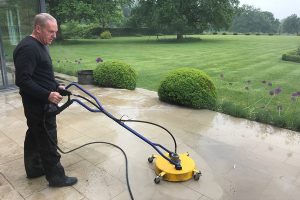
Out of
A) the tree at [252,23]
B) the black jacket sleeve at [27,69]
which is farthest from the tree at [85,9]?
the tree at [252,23]

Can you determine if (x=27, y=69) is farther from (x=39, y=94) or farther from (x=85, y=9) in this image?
(x=85, y=9)

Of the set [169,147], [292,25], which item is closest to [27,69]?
[169,147]

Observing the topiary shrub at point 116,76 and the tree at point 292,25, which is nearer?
the topiary shrub at point 116,76

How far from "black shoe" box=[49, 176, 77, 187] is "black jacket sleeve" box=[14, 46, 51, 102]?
1020 millimetres

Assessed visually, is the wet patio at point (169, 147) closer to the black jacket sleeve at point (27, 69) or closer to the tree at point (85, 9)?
the black jacket sleeve at point (27, 69)

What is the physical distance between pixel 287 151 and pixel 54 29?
354cm

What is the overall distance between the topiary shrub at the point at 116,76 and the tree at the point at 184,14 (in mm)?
18580

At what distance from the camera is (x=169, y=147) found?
14.3 ft

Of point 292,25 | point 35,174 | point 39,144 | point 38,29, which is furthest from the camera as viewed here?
point 292,25

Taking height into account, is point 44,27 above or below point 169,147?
above

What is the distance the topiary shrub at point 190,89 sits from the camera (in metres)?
6.12

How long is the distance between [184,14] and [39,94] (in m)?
26.0

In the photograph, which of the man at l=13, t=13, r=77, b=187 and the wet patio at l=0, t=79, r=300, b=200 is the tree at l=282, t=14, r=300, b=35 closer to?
the wet patio at l=0, t=79, r=300, b=200

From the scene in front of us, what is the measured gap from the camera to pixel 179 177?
135 inches
